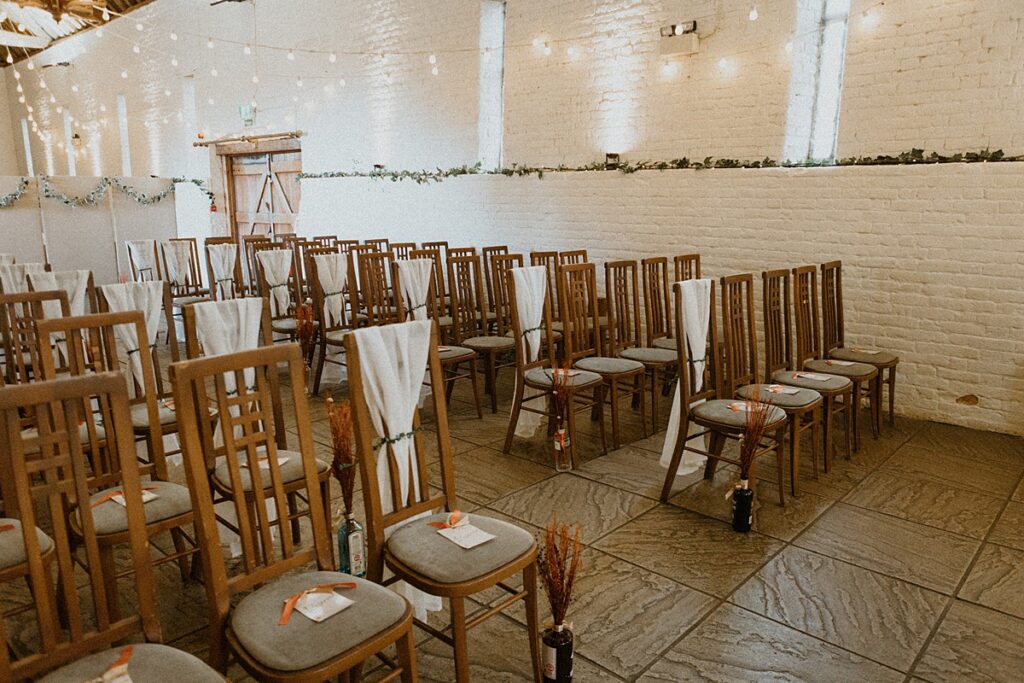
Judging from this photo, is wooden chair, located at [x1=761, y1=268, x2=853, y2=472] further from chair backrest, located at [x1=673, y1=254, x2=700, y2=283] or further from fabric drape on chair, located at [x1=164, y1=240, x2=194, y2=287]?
fabric drape on chair, located at [x1=164, y1=240, x2=194, y2=287]

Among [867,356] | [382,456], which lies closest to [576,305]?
[867,356]

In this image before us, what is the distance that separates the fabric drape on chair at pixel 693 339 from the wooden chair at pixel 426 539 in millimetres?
1615

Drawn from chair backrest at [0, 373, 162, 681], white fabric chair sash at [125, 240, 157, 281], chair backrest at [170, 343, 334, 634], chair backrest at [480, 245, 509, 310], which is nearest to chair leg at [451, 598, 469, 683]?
chair backrest at [170, 343, 334, 634]

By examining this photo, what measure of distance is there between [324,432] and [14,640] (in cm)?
220

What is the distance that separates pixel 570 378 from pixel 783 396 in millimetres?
1089

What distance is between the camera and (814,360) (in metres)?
4.35

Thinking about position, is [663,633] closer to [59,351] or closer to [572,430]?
[572,430]

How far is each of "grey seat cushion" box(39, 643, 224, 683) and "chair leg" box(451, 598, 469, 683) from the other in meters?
0.61

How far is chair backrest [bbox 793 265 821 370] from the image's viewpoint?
414cm

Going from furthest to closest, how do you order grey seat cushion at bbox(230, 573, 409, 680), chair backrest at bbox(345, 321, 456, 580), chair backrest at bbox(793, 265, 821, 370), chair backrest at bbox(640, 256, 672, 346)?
chair backrest at bbox(640, 256, 672, 346), chair backrest at bbox(793, 265, 821, 370), chair backrest at bbox(345, 321, 456, 580), grey seat cushion at bbox(230, 573, 409, 680)

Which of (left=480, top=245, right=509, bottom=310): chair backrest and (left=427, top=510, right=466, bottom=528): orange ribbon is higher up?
(left=480, top=245, right=509, bottom=310): chair backrest

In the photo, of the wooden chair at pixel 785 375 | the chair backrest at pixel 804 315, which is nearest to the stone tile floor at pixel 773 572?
the wooden chair at pixel 785 375

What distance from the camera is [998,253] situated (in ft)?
14.3

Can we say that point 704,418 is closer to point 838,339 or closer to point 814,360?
point 814,360
